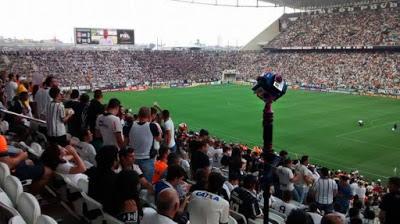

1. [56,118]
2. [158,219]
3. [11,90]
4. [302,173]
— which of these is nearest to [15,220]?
[158,219]

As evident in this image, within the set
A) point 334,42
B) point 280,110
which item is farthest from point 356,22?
point 280,110

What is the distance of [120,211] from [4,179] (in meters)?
1.82

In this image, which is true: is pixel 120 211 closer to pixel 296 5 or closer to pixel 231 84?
pixel 231 84

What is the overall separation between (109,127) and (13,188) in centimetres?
262

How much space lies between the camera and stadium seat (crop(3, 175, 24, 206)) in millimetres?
4879

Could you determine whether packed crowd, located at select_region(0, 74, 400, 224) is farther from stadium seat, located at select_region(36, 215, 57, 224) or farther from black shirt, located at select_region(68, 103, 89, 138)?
stadium seat, located at select_region(36, 215, 57, 224)

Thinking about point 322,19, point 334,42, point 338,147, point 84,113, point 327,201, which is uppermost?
point 322,19

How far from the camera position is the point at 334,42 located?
6050cm

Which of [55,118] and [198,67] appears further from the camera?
[198,67]

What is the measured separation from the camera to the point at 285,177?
9.85 m

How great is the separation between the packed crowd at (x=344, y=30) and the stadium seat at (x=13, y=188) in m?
55.6

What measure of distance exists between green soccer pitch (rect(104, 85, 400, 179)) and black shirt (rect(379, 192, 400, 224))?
1400 centimetres

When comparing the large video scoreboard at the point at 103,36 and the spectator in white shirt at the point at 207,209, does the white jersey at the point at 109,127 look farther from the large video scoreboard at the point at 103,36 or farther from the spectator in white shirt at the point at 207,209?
the large video scoreboard at the point at 103,36

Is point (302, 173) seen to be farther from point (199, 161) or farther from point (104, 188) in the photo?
point (104, 188)
